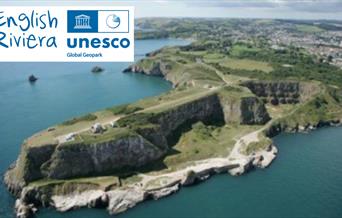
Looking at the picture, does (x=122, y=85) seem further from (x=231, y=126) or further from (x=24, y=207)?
(x=24, y=207)

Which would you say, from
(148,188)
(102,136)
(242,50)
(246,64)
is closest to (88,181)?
(102,136)

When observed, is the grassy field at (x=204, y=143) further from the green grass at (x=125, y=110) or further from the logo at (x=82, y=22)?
the logo at (x=82, y=22)

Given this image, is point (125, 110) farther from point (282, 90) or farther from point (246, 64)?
point (246, 64)

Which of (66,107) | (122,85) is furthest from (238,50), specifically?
(66,107)

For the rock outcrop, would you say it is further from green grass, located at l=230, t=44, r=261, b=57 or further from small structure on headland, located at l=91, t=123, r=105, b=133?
green grass, located at l=230, t=44, r=261, b=57

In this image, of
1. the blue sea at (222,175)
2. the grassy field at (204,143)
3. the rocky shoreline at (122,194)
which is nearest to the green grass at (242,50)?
the blue sea at (222,175)

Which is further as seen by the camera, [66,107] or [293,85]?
[293,85]
